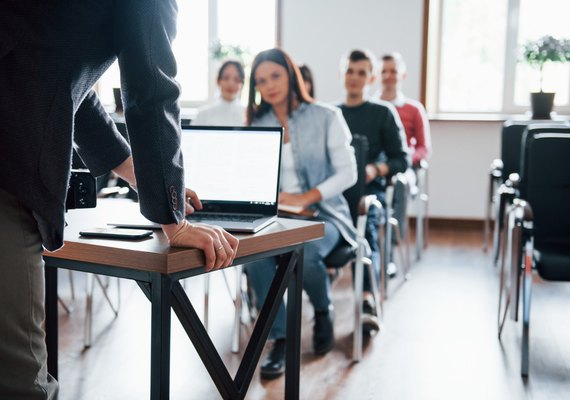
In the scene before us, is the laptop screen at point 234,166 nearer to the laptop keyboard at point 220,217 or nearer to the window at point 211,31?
the laptop keyboard at point 220,217

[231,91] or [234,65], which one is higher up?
[234,65]

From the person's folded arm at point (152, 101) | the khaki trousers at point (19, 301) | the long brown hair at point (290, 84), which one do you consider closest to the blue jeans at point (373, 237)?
the long brown hair at point (290, 84)

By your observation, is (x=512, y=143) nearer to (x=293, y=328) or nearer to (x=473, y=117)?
(x=473, y=117)

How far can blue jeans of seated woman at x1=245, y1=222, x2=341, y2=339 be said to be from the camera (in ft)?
9.29

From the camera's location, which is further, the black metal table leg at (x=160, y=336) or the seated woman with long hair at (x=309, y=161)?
the seated woman with long hair at (x=309, y=161)

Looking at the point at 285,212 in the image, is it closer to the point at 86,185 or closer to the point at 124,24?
the point at 86,185

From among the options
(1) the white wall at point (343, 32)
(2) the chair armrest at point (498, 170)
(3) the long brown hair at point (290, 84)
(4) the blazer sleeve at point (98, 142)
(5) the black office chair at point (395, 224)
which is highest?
(1) the white wall at point (343, 32)

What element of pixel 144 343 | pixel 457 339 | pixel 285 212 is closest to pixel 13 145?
pixel 285 212

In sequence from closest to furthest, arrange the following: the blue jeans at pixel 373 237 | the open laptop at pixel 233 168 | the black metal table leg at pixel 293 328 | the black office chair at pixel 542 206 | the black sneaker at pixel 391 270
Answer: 1. the black metal table leg at pixel 293 328
2. the open laptop at pixel 233 168
3. the black office chair at pixel 542 206
4. the blue jeans at pixel 373 237
5. the black sneaker at pixel 391 270

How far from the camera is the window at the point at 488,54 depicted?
20.3 ft

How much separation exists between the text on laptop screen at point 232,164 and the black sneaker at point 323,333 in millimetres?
1068

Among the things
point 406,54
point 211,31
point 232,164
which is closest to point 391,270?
point 232,164

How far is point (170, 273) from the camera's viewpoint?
1272 mm

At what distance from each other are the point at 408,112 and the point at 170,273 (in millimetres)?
3945
